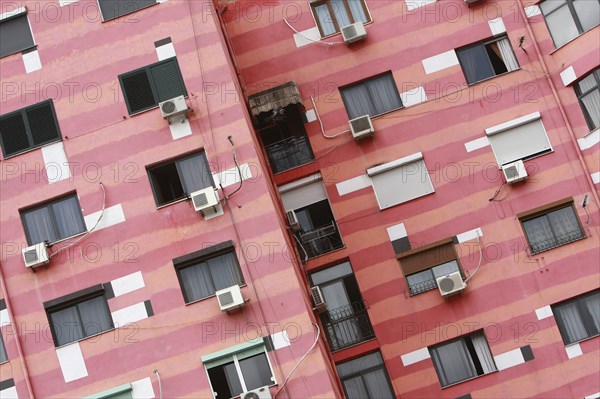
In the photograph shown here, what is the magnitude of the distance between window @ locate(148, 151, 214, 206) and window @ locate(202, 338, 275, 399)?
451 centimetres

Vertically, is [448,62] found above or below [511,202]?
above

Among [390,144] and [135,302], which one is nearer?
[135,302]

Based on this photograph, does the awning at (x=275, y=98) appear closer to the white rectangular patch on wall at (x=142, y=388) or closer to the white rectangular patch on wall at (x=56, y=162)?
the white rectangular patch on wall at (x=56, y=162)

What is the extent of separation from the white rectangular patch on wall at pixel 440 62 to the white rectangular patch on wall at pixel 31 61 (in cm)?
1104

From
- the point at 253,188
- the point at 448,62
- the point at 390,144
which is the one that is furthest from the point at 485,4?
the point at 253,188

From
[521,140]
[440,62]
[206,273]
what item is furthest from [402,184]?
[206,273]

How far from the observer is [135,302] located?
98.6 feet

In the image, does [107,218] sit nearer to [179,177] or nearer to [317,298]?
[179,177]

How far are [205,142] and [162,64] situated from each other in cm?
257

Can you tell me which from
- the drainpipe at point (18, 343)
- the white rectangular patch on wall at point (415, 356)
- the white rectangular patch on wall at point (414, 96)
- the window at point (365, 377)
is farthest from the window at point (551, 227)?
the drainpipe at point (18, 343)

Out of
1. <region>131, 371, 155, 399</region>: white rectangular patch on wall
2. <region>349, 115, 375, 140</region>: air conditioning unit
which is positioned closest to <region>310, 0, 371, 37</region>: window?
<region>349, 115, 375, 140</region>: air conditioning unit

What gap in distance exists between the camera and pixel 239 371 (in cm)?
2948

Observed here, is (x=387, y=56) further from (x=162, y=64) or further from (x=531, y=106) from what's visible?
(x=162, y=64)

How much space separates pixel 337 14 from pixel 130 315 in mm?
11358
